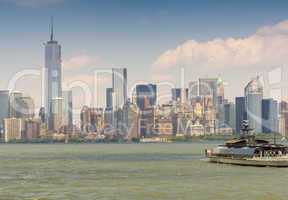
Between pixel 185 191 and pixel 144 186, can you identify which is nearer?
pixel 185 191

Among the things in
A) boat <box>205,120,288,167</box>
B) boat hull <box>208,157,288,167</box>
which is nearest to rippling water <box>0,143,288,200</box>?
boat hull <box>208,157,288,167</box>

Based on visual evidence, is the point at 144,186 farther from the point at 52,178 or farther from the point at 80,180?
the point at 52,178

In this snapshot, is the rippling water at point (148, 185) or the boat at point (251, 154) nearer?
the rippling water at point (148, 185)

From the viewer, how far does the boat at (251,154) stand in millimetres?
149625

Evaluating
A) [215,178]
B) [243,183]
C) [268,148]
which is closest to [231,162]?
[268,148]

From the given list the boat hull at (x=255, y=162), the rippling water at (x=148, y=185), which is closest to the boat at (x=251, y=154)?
the boat hull at (x=255, y=162)

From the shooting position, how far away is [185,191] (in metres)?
93.4

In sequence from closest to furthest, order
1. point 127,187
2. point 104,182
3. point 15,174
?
point 127,187
point 104,182
point 15,174

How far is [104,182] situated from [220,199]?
29.4m

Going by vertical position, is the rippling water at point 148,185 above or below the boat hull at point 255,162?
below

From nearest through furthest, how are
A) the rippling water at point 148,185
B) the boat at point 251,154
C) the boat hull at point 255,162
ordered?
the rippling water at point 148,185 → the boat hull at point 255,162 → the boat at point 251,154

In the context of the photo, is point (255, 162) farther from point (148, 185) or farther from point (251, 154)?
point (148, 185)

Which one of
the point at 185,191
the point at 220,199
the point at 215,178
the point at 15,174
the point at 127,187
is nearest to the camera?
the point at 220,199

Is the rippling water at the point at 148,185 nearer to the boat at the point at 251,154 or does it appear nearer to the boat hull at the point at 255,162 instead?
the boat hull at the point at 255,162
